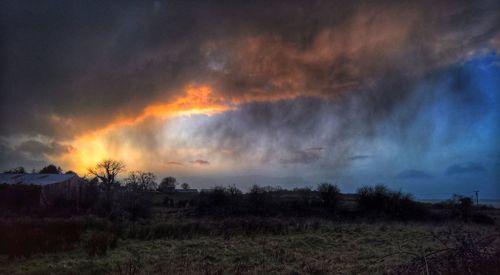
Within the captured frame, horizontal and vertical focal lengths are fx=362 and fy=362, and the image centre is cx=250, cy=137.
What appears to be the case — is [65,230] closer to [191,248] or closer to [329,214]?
[191,248]

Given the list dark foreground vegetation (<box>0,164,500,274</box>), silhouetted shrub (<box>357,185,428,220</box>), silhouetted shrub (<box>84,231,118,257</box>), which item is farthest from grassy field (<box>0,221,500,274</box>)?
silhouetted shrub (<box>357,185,428,220</box>)

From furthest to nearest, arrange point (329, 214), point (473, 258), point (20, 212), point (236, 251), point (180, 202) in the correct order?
point (180, 202), point (329, 214), point (20, 212), point (236, 251), point (473, 258)

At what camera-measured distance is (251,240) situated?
74.3ft

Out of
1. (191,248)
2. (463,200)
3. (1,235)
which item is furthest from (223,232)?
(463,200)

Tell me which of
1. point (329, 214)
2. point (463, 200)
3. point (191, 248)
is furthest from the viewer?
point (463, 200)

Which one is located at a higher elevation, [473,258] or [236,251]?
[473,258]

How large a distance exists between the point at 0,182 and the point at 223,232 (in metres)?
38.7

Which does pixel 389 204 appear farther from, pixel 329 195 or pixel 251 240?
pixel 251 240

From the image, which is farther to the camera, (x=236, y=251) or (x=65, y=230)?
(x=65, y=230)

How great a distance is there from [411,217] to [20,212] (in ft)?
145

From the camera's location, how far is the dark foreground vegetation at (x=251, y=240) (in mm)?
10656

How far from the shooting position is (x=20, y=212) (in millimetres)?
40344

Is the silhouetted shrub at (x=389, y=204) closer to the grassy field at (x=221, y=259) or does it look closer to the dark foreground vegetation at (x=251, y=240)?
the dark foreground vegetation at (x=251, y=240)

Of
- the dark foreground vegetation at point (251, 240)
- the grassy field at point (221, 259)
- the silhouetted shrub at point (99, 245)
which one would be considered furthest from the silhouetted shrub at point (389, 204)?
the silhouetted shrub at point (99, 245)
